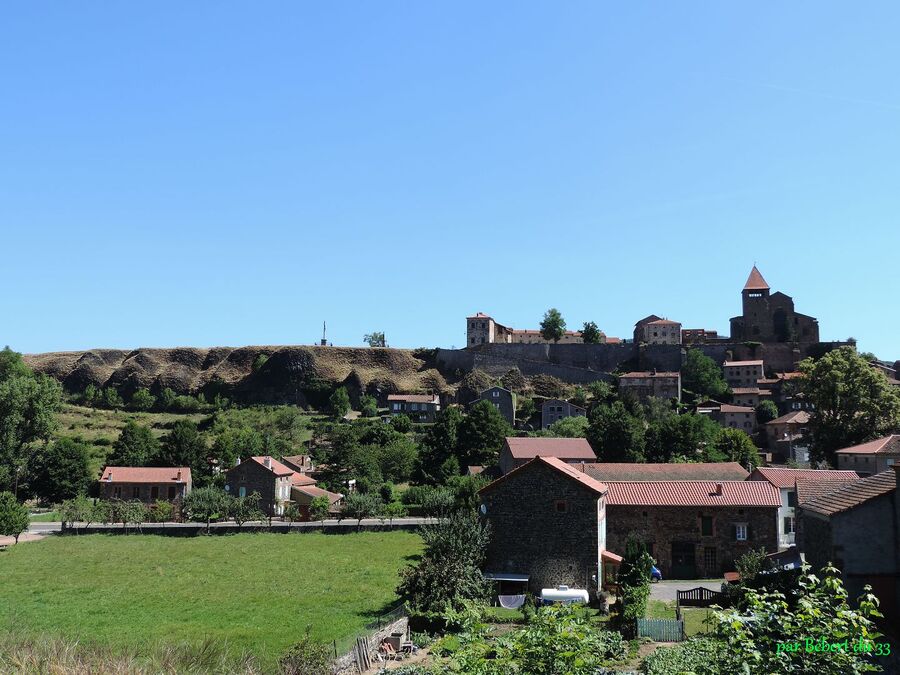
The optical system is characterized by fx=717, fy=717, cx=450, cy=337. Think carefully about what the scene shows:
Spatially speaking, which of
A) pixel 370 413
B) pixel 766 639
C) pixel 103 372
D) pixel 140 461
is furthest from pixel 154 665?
pixel 103 372

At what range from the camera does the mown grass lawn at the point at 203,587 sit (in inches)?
989

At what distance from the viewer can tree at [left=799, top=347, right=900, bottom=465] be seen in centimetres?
5775

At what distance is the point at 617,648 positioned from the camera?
22062 millimetres

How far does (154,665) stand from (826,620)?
11581mm

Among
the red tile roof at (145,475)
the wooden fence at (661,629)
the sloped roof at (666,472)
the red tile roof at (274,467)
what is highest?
the sloped roof at (666,472)

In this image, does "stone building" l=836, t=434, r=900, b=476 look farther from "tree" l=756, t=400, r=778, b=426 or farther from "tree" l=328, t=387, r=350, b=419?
"tree" l=328, t=387, r=350, b=419

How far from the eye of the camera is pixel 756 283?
109 meters

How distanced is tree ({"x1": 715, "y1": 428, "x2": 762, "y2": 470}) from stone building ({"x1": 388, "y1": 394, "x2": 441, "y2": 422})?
3897 centimetres

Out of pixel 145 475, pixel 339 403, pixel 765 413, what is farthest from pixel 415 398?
pixel 765 413

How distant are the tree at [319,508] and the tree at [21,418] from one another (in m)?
28.1

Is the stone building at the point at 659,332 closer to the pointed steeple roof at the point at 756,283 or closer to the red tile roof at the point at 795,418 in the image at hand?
the pointed steeple roof at the point at 756,283

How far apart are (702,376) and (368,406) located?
146 ft

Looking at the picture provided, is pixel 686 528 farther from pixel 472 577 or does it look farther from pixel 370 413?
pixel 370 413

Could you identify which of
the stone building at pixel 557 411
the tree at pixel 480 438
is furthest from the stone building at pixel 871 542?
the stone building at pixel 557 411
